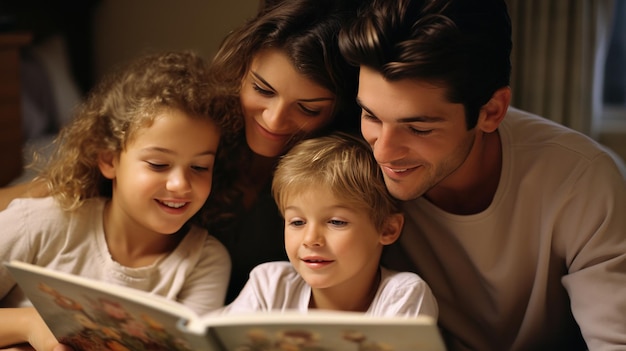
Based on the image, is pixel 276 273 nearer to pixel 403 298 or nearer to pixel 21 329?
pixel 403 298

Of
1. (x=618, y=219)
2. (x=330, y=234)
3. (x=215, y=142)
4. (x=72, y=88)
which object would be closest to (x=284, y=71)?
(x=215, y=142)

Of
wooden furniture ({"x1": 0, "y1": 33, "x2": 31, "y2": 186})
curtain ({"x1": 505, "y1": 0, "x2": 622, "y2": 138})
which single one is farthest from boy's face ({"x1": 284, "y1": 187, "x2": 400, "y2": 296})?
curtain ({"x1": 505, "y1": 0, "x2": 622, "y2": 138})

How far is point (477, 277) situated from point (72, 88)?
8.26ft

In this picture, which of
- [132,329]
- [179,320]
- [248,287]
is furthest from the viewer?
[248,287]

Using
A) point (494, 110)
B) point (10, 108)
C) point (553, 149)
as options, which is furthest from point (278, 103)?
point (10, 108)

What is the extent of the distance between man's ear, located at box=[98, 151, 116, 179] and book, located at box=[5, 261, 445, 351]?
0.44 metres

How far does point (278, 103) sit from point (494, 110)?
1.58 ft

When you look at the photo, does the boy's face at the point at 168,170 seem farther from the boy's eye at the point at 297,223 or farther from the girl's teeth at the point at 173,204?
the boy's eye at the point at 297,223

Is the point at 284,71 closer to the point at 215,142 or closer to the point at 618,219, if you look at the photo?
the point at 215,142

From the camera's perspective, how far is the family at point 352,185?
58.5 inches

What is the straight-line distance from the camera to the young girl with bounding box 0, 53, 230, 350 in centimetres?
165

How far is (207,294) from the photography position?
1717 mm

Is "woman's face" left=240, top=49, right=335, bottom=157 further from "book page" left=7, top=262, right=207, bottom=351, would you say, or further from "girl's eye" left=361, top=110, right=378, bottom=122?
"book page" left=7, top=262, right=207, bottom=351

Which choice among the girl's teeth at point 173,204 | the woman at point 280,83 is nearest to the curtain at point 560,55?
the woman at point 280,83
